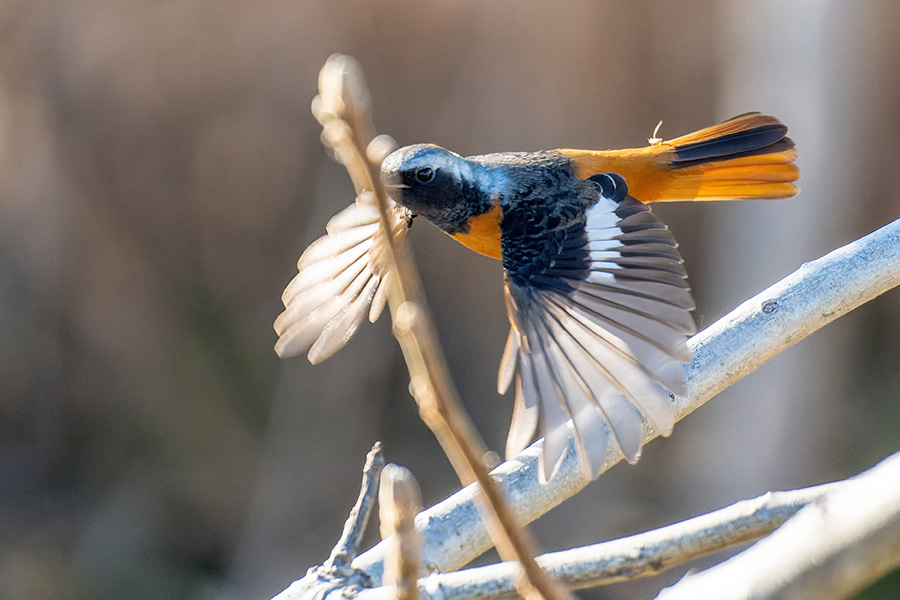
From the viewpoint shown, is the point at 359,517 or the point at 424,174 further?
the point at 424,174

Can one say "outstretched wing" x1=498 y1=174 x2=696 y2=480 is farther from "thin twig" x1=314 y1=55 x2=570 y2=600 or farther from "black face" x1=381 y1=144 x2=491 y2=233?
"thin twig" x1=314 y1=55 x2=570 y2=600

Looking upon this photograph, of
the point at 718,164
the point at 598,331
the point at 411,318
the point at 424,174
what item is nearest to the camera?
the point at 411,318

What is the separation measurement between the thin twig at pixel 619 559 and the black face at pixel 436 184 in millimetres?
1120

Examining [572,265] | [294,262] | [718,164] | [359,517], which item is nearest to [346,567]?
[359,517]

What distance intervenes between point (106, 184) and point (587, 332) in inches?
126

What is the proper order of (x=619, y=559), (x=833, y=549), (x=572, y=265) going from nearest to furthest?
1. (x=833, y=549)
2. (x=619, y=559)
3. (x=572, y=265)

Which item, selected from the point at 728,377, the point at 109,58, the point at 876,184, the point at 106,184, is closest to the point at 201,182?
the point at 106,184

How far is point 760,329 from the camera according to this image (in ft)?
5.38

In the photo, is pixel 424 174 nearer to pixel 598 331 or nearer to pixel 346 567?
pixel 598 331

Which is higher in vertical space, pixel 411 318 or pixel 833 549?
pixel 411 318

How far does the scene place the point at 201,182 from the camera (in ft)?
13.5

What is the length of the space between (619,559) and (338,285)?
1.30 m

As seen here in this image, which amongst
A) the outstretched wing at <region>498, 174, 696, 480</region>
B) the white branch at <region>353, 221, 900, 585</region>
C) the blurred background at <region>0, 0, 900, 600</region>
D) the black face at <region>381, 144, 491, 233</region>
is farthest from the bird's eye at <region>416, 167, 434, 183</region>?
the blurred background at <region>0, 0, 900, 600</region>

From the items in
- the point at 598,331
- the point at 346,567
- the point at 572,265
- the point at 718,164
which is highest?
the point at 718,164
